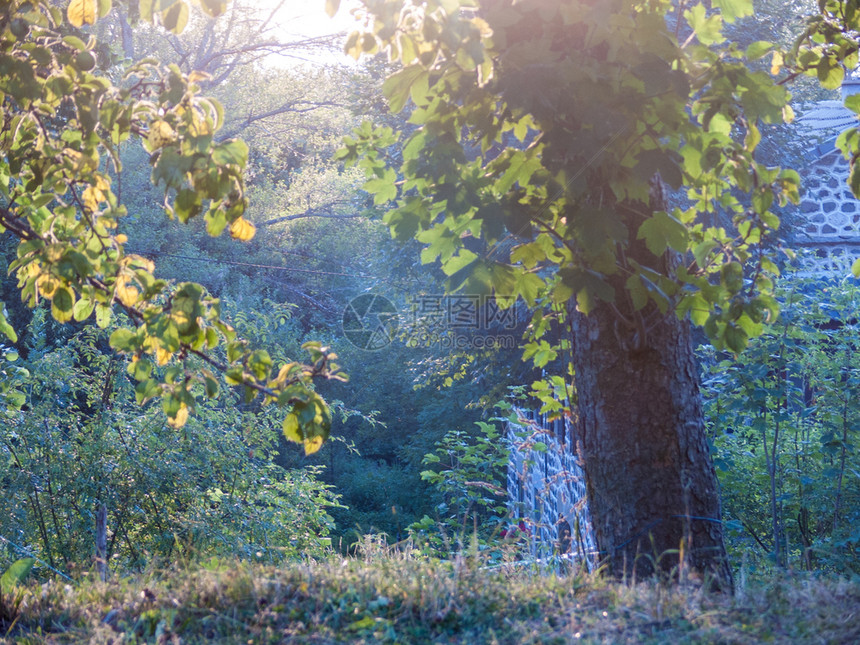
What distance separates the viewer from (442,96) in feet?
9.59

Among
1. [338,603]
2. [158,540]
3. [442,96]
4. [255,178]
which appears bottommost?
[158,540]

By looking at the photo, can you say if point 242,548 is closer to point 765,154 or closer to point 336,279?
point 765,154

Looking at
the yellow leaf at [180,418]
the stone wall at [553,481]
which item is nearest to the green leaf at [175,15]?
the yellow leaf at [180,418]

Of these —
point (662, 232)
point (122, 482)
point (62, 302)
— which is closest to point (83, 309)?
point (62, 302)

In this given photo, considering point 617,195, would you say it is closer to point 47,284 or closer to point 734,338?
point 734,338

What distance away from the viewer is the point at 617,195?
2711mm

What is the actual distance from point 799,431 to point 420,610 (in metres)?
4.71

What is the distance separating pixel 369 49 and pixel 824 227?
42.3 feet

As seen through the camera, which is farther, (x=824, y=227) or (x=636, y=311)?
(x=824, y=227)

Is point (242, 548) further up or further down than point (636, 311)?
further down

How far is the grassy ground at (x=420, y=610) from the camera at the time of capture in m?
2.13

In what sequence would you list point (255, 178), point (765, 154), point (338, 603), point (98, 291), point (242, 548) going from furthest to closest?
point (255, 178) < point (765, 154) < point (242, 548) < point (98, 291) < point (338, 603)

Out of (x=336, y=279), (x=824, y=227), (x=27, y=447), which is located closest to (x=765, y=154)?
(x=824, y=227)

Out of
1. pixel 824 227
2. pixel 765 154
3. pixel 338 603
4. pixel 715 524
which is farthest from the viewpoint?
pixel 824 227
